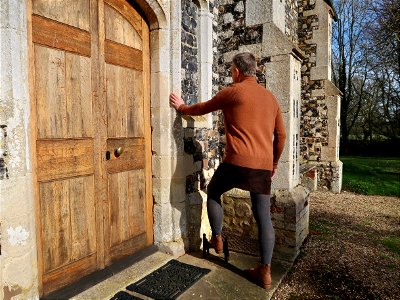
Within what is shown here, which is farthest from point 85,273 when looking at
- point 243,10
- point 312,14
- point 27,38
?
point 312,14

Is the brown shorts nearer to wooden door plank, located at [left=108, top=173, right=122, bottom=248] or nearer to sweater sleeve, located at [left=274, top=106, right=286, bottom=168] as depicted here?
sweater sleeve, located at [left=274, top=106, right=286, bottom=168]

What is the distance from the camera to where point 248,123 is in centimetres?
268

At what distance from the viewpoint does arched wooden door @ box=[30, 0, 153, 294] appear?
227cm

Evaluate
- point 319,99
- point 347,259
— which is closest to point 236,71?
point 347,259

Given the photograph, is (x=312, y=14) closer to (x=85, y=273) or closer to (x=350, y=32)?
(x=85, y=273)

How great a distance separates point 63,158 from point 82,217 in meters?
0.53

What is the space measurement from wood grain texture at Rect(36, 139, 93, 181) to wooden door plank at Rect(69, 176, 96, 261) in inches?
3.6

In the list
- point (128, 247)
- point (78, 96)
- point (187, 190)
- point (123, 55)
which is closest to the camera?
point (78, 96)

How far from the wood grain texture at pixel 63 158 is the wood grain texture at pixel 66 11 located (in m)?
0.93

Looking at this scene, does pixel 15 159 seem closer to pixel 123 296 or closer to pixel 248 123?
pixel 123 296

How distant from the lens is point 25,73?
202 centimetres

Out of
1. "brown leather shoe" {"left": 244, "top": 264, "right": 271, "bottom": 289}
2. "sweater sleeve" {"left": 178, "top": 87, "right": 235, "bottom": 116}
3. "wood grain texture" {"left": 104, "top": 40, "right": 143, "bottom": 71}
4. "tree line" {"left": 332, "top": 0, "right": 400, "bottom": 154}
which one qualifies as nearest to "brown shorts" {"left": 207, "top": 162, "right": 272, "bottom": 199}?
"sweater sleeve" {"left": 178, "top": 87, "right": 235, "bottom": 116}

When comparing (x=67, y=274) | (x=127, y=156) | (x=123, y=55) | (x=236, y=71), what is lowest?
(x=67, y=274)

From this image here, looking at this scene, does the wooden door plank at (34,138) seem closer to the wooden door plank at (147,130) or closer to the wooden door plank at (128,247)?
the wooden door plank at (128,247)
